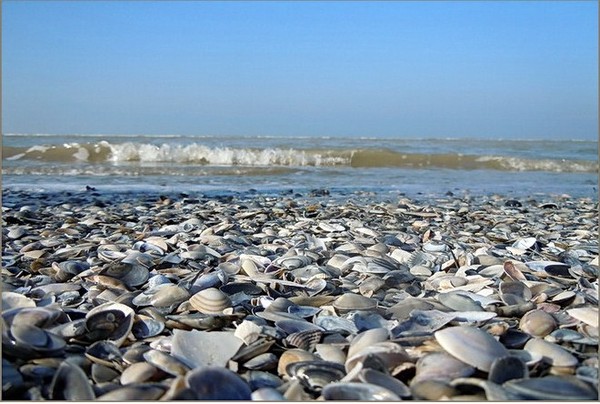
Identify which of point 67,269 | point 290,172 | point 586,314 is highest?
point 586,314

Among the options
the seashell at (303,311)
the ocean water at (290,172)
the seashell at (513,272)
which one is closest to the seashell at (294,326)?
the seashell at (303,311)

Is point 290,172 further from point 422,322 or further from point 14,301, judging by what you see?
point 422,322

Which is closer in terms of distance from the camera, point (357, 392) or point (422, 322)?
point (357, 392)

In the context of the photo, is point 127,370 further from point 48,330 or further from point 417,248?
point 417,248

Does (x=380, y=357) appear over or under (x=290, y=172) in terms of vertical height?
over

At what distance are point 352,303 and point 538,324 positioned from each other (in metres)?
0.70

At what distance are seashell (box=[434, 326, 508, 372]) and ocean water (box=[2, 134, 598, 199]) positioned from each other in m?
7.04

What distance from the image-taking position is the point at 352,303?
2.31 m

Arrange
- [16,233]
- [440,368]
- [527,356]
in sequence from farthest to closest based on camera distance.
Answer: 1. [16,233]
2. [527,356]
3. [440,368]

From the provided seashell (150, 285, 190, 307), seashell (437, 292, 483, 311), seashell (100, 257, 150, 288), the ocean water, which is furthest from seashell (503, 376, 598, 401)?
the ocean water

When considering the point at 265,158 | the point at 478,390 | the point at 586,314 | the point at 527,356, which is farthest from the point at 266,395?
the point at 265,158

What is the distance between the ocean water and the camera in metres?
9.76

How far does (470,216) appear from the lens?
5.87 m

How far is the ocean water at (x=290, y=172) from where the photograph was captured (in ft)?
32.0
